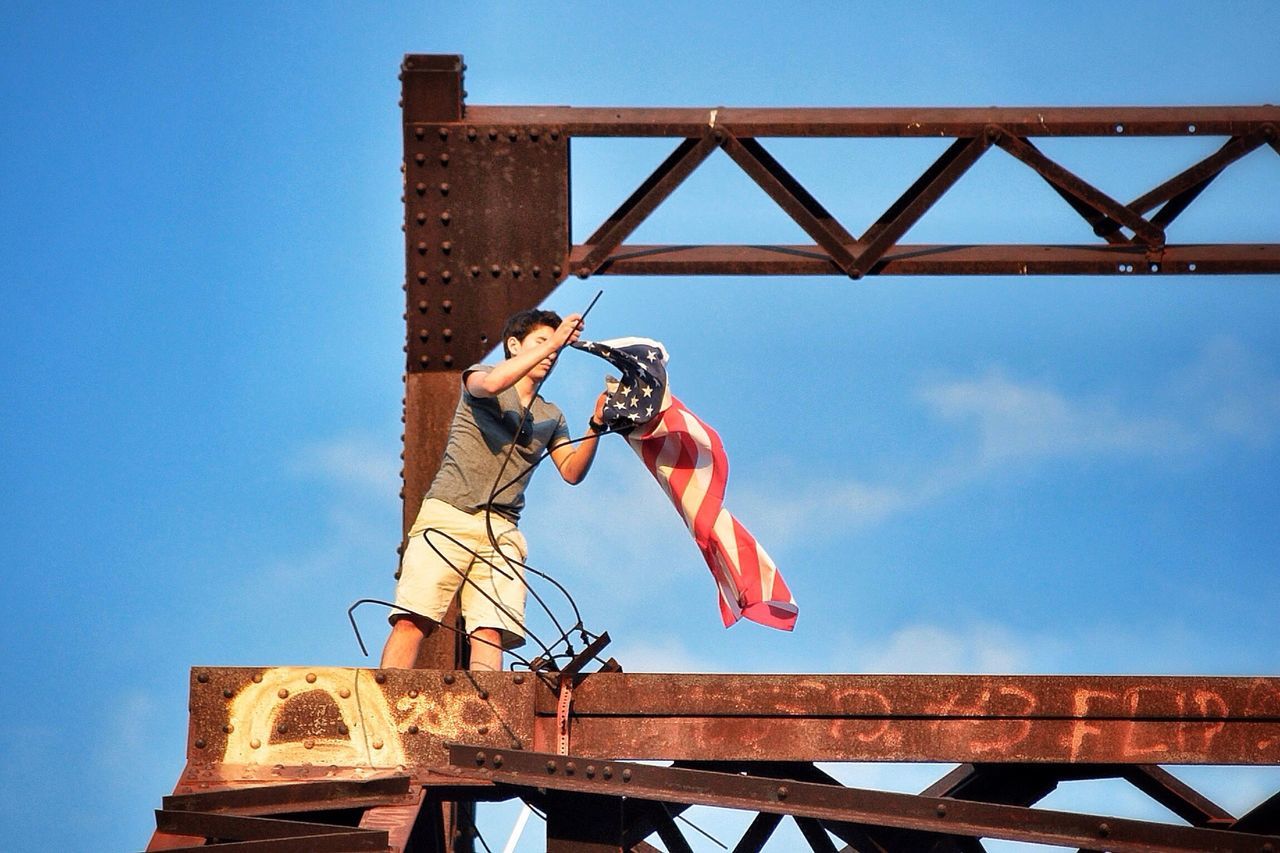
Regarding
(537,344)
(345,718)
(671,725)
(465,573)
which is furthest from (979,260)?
(345,718)

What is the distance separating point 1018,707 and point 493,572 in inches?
78.9

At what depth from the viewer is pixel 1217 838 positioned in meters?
5.39

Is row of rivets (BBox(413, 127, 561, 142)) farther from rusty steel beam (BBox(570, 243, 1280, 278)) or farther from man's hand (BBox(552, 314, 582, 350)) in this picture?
man's hand (BBox(552, 314, 582, 350))

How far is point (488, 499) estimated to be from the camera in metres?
6.78

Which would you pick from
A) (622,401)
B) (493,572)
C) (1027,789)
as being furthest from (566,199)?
(1027,789)

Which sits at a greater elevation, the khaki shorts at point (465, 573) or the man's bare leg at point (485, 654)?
the khaki shorts at point (465, 573)

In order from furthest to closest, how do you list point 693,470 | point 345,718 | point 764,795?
point 693,470, point 345,718, point 764,795

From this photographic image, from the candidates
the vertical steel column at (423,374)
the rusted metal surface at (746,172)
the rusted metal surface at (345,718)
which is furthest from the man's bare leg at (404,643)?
the rusted metal surface at (746,172)

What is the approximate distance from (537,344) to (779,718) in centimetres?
183

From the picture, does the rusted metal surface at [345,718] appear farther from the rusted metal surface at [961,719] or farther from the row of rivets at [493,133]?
the row of rivets at [493,133]

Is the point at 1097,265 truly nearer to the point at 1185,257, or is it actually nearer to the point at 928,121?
the point at 1185,257

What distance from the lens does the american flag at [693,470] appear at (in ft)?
22.9

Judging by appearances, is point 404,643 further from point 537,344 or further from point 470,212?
point 470,212

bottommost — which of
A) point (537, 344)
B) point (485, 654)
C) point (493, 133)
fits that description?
point (485, 654)
